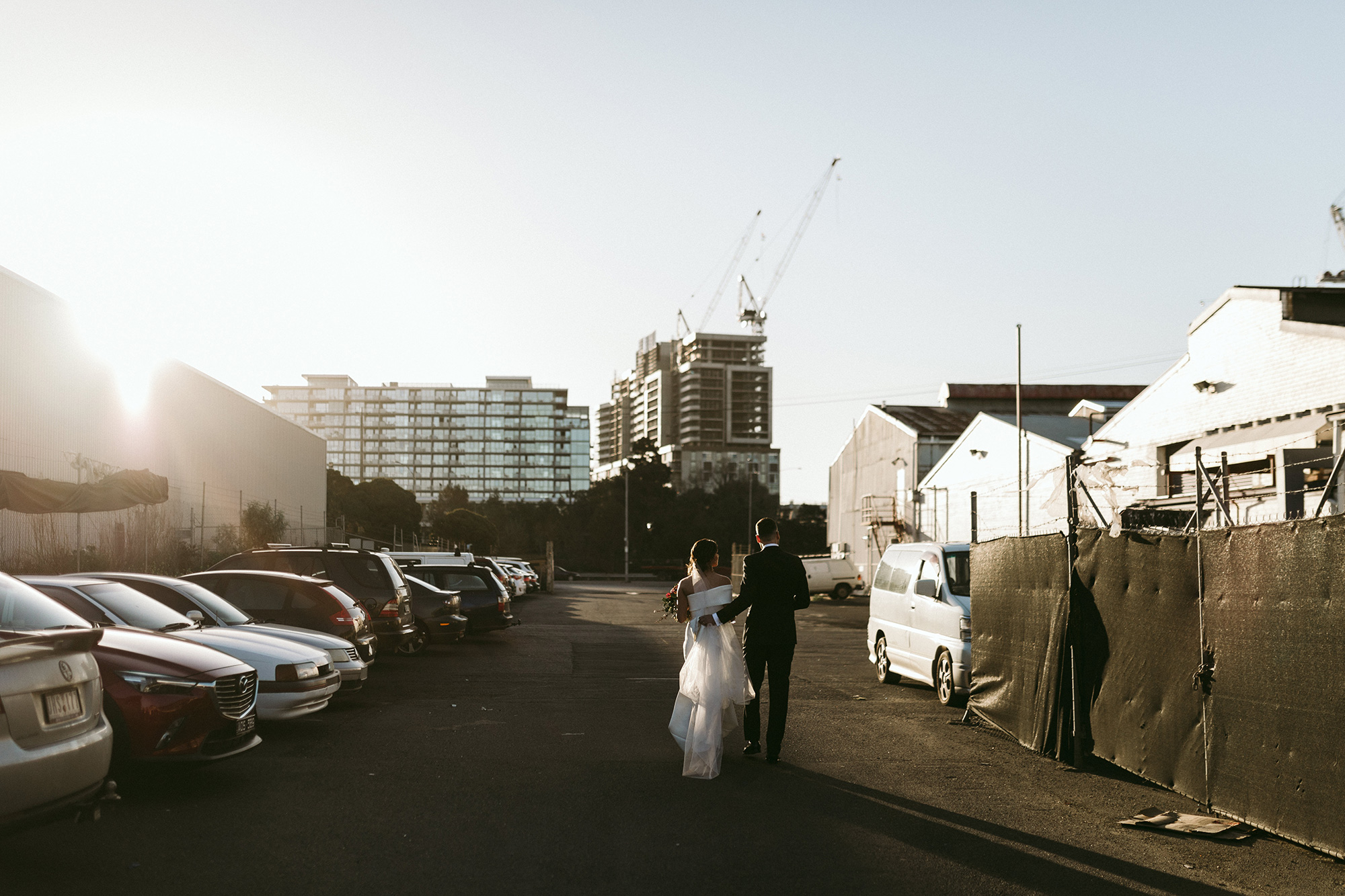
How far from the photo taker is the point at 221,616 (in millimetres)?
10938

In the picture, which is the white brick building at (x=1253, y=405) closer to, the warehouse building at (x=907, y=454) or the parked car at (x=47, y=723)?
the warehouse building at (x=907, y=454)

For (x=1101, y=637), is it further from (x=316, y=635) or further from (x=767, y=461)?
(x=767, y=461)

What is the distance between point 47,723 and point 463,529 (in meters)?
75.6

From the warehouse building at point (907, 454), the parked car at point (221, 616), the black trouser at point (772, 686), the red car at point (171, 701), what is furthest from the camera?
the warehouse building at point (907, 454)

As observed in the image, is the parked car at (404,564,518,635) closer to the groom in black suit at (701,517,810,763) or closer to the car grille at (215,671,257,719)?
the groom in black suit at (701,517,810,763)

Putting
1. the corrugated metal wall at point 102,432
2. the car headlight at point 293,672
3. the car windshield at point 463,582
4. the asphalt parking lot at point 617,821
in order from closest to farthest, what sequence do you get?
1. the asphalt parking lot at point 617,821
2. the car headlight at point 293,672
3. the car windshield at point 463,582
4. the corrugated metal wall at point 102,432

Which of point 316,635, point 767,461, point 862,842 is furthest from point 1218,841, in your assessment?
point 767,461

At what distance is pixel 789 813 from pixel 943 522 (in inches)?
1686

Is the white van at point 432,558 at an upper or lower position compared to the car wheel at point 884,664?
upper

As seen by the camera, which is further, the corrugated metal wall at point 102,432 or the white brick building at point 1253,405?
the corrugated metal wall at point 102,432

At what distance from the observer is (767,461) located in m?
195

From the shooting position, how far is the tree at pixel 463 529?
79.5m

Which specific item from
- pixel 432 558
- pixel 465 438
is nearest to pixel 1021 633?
pixel 432 558

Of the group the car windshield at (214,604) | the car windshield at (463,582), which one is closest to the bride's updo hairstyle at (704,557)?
the car windshield at (214,604)
